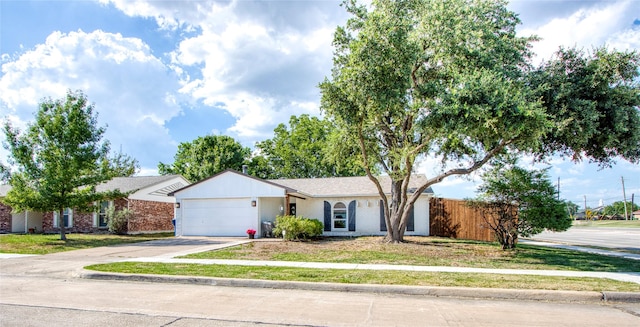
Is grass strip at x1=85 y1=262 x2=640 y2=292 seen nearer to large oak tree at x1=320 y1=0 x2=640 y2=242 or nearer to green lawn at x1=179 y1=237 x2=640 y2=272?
green lawn at x1=179 y1=237 x2=640 y2=272

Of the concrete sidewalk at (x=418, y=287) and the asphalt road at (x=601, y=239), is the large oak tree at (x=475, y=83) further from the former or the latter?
the asphalt road at (x=601, y=239)

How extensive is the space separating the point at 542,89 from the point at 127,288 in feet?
40.9

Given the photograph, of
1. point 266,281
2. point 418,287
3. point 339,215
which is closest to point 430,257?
point 418,287

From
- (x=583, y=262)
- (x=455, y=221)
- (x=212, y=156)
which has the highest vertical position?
Result: (x=212, y=156)

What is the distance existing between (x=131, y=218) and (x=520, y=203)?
20859 mm

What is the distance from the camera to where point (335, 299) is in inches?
281

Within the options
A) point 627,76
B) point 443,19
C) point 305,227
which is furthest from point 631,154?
point 305,227

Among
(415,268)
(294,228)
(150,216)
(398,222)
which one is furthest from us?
(150,216)

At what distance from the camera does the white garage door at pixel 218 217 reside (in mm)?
20891

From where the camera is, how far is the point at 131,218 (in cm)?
2412

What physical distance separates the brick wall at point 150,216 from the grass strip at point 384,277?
1539 cm

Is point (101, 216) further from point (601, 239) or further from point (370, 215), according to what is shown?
point (601, 239)

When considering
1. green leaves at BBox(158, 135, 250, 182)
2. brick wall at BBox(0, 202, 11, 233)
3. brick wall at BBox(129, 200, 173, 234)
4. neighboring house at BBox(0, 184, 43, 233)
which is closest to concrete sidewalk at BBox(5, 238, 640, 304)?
brick wall at BBox(129, 200, 173, 234)

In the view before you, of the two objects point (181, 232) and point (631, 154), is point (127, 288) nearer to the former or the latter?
point (181, 232)
